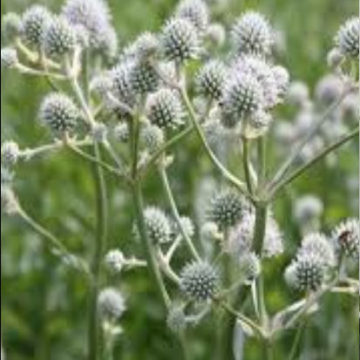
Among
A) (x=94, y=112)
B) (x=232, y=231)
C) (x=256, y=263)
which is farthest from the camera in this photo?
(x=94, y=112)

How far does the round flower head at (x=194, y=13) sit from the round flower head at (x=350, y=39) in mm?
359

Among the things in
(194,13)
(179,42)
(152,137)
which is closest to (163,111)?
(152,137)

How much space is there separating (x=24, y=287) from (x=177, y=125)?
2705mm

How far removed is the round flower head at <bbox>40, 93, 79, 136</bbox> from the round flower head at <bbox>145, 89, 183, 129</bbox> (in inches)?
10.3

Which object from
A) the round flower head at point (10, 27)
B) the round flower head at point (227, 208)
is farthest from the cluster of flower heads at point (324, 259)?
the round flower head at point (10, 27)

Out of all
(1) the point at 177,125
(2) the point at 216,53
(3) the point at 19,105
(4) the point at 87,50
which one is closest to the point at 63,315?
(3) the point at 19,105

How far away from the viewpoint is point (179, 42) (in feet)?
9.41

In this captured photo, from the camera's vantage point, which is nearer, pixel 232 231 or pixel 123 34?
pixel 232 231

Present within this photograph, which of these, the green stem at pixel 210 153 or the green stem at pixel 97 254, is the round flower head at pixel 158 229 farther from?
the green stem at pixel 97 254

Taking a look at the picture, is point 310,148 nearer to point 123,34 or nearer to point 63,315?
point 63,315

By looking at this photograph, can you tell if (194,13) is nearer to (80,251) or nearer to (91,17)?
(91,17)

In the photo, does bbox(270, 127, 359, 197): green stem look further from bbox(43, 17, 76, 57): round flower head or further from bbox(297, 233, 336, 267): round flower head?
bbox(43, 17, 76, 57): round flower head

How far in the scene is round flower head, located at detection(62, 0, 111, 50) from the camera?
3.46m

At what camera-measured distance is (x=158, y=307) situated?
5727mm
